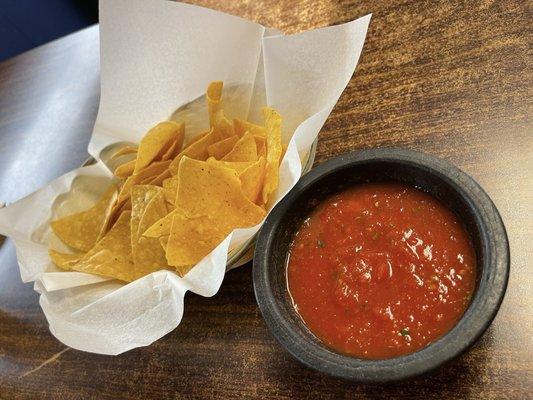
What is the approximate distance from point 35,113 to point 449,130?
1656mm

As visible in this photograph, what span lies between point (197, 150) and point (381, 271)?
22.9 inches

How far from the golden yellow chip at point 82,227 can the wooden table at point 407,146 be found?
279 millimetres

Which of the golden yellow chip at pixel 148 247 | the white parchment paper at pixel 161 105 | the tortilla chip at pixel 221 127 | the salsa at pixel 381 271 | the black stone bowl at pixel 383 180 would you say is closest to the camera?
→ the black stone bowl at pixel 383 180

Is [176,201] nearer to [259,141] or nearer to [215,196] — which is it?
[215,196]

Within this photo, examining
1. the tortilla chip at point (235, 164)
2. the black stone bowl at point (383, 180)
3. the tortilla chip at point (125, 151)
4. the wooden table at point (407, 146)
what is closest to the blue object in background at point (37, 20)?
the wooden table at point (407, 146)

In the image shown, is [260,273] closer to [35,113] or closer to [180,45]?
[180,45]

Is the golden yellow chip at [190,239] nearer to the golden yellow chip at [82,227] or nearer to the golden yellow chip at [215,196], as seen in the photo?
the golden yellow chip at [215,196]

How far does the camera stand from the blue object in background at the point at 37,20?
11.8 ft

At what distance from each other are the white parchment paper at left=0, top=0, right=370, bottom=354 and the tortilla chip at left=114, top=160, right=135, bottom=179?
10 centimetres

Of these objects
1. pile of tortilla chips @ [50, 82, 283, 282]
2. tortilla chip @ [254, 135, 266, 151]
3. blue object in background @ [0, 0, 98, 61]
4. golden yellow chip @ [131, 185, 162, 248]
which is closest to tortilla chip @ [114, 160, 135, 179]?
pile of tortilla chips @ [50, 82, 283, 282]

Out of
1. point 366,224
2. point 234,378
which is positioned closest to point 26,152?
point 234,378

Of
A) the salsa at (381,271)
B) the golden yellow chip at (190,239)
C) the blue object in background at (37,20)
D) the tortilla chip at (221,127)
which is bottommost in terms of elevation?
the blue object in background at (37,20)

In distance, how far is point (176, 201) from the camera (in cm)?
123

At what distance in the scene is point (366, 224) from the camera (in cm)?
109
